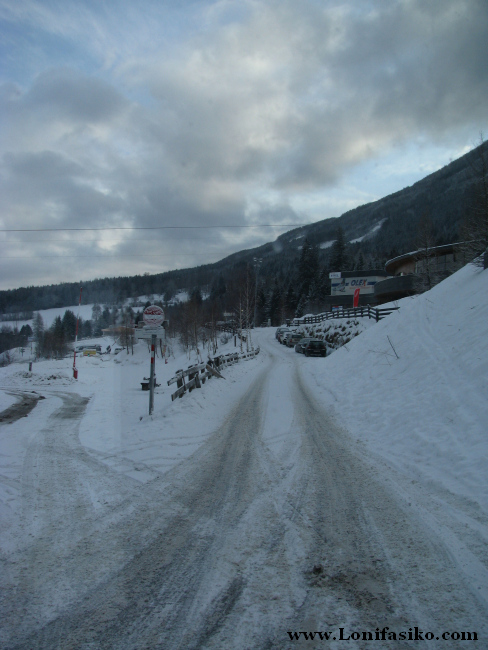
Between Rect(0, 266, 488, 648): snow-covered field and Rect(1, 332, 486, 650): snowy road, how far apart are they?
2 centimetres

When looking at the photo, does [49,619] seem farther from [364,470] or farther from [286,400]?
[286,400]

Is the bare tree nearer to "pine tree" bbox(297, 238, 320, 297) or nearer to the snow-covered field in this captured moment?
the snow-covered field

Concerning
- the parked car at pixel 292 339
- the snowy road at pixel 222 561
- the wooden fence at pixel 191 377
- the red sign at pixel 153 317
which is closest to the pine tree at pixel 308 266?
the parked car at pixel 292 339

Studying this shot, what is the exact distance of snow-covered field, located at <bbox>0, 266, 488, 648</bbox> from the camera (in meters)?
2.87

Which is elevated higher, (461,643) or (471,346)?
(471,346)

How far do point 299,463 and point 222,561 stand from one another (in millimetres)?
2841

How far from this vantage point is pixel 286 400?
11.7m

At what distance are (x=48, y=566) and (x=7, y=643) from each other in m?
0.85

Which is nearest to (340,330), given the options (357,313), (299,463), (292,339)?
(357,313)

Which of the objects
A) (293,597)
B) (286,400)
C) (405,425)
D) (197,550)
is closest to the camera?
(293,597)

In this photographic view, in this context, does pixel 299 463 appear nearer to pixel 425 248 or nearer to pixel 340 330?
pixel 340 330

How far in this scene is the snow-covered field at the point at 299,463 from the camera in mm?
2867

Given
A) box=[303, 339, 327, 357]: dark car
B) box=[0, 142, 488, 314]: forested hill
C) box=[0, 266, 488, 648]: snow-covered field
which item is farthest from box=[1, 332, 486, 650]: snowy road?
box=[0, 142, 488, 314]: forested hill

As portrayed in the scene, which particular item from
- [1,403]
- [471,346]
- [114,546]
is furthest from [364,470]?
[1,403]
